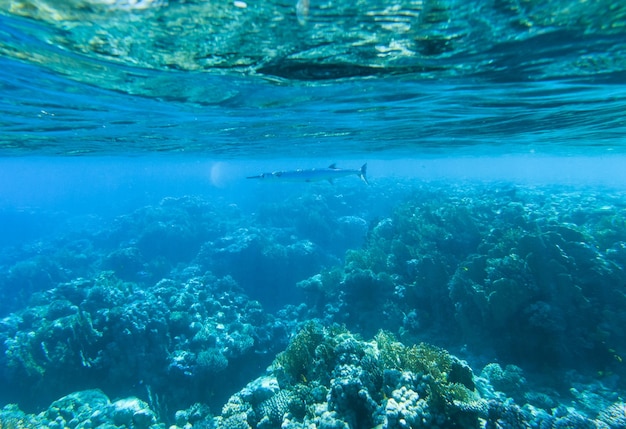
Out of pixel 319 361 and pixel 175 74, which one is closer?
pixel 319 361

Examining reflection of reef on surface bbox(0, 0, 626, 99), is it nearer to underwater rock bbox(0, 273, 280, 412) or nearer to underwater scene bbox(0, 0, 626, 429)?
underwater scene bbox(0, 0, 626, 429)

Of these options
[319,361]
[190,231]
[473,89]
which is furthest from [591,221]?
[190,231]

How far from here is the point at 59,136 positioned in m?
16.9

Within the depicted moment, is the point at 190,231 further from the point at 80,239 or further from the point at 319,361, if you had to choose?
the point at 319,361

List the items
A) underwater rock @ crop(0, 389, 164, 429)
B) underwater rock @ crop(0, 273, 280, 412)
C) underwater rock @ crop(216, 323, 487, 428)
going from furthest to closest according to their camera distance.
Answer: underwater rock @ crop(0, 273, 280, 412) < underwater rock @ crop(0, 389, 164, 429) < underwater rock @ crop(216, 323, 487, 428)

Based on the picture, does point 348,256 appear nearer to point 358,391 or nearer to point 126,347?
point 126,347

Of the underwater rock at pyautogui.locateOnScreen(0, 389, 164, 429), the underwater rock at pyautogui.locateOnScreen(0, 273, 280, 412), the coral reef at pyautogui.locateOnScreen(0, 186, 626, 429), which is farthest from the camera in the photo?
the underwater rock at pyautogui.locateOnScreen(0, 273, 280, 412)

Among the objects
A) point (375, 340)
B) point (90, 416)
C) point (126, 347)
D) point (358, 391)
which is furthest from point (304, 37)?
point (126, 347)

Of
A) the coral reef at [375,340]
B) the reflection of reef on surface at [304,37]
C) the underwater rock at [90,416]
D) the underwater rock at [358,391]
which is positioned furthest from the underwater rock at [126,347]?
the reflection of reef on surface at [304,37]

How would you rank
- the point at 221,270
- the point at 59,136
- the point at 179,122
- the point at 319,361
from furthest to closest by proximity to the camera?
1. the point at 221,270
2. the point at 59,136
3. the point at 179,122
4. the point at 319,361

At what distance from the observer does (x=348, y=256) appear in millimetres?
17000

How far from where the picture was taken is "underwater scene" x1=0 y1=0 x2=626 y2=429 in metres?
5.29

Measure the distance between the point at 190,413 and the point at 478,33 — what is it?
11.5 meters

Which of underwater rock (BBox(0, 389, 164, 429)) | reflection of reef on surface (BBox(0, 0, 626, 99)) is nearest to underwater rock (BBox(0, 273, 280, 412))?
underwater rock (BBox(0, 389, 164, 429))
